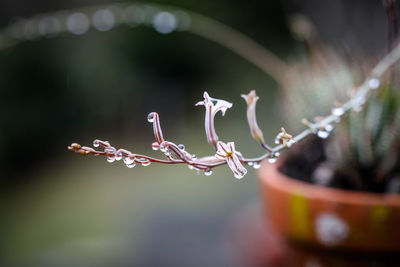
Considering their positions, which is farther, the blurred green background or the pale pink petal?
the blurred green background

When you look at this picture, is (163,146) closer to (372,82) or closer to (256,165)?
(256,165)

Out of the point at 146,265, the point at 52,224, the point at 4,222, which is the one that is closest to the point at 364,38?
the point at 146,265

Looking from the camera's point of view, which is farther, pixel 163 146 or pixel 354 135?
pixel 354 135

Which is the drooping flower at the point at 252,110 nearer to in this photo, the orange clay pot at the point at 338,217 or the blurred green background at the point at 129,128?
the orange clay pot at the point at 338,217

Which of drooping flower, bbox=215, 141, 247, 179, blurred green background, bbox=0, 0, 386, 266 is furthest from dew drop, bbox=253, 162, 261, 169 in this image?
blurred green background, bbox=0, 0, 386, 266

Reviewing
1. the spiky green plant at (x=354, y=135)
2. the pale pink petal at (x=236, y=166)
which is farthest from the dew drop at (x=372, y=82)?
the pale pink petal at (x=236, y=166)

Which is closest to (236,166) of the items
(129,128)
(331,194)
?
(331,194)

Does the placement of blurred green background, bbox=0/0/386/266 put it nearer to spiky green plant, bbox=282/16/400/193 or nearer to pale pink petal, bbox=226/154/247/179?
spiky green plant, bbox=282/16/400/193
